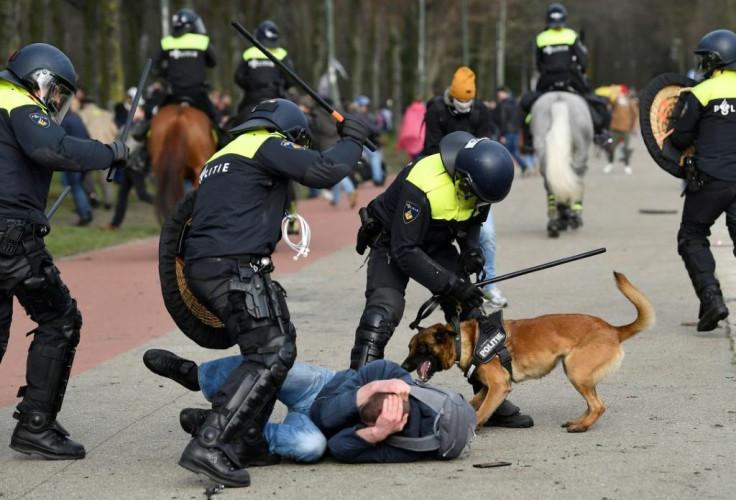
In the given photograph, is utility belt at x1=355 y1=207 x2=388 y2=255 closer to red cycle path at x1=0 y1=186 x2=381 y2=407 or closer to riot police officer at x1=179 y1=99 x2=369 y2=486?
riot police officer at x1=179 y1=99 x2=369 y2=486

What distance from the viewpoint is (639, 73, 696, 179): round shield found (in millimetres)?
9562

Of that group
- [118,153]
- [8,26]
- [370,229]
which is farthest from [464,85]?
[8,26]

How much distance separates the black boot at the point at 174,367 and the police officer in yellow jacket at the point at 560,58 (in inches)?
389

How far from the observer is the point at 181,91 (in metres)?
14.6

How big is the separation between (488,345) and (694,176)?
132 inches

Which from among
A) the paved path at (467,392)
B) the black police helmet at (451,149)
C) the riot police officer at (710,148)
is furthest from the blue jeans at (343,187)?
the black police helmet at (451,149)

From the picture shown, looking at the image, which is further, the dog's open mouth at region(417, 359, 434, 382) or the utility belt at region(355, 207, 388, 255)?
the utility belt at region(355, 207, 388, 255)

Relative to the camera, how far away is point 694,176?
912 centimetres

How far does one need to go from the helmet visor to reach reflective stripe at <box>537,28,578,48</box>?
995 centimetres

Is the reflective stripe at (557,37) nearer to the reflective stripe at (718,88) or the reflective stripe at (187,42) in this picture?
the reflective stripe at (187,42)

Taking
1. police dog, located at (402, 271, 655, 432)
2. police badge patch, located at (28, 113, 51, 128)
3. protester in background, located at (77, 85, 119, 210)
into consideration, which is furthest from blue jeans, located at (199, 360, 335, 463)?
protester in background, located at (77, 85, 119, 210)

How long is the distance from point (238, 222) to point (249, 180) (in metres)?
0.19

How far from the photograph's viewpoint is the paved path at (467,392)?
5531 millimetres

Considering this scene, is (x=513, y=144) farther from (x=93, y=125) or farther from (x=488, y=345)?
(x=488, y=345)
